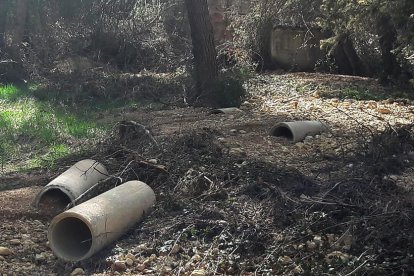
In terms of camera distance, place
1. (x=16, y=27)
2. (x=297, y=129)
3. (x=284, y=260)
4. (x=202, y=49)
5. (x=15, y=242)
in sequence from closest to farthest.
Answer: (x=284, y=260) → (x=15, y=242) → (x=297, y=129) → (x=202, y=49) → (x=16, y=27)

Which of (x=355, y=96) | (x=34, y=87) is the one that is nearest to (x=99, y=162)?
(x=355, y=96)

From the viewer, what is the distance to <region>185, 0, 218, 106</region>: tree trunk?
43.0ft

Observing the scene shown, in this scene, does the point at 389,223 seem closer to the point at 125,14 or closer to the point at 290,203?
the point at 290,203

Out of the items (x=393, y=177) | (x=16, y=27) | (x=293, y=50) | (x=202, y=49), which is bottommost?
(x=293, y=50)

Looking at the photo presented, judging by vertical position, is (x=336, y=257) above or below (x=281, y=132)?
above

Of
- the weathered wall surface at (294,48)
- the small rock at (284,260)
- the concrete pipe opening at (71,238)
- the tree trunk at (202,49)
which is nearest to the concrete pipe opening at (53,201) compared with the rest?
the concrete pipe opening at (71,238)

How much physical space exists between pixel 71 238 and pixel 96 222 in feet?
1.56

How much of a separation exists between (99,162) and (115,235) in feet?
5.79

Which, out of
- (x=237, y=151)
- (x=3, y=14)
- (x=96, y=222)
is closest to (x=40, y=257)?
(x=96, y=222)

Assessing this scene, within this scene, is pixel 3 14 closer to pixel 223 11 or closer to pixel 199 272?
pixel 223 11

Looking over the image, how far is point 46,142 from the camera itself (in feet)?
33.2

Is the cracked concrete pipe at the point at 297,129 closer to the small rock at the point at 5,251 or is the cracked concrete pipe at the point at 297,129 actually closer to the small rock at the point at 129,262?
the small rock at the point at 129,262

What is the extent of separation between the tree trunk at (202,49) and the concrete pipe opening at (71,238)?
6.90 meters

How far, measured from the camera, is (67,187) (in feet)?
22.7
